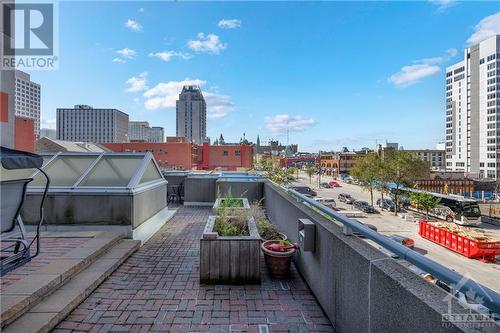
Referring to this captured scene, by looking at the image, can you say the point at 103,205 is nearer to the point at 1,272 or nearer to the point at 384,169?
the point at 1,272

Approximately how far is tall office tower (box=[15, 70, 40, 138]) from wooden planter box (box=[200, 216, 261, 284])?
17.7 metres

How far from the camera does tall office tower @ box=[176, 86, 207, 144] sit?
12125 centimetres

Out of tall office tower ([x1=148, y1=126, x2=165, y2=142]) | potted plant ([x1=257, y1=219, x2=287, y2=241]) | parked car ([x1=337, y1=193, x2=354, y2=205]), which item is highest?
tall office tower ([x1=148, y1=126, x2=165, y2=142])

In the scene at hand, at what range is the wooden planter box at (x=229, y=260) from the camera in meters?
3.73

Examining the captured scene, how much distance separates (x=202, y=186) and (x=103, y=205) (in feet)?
16.8

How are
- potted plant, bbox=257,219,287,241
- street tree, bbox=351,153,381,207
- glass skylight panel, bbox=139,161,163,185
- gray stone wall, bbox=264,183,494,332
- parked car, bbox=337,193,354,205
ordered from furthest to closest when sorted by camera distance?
1. parked car, bbox=337,193,354,205
2. street tree, bbox=351,153,381,207
3. glass skylight panel, bbox=139,161,163,185
4. potted plant, bbox=257,219,287,241
5. gray stone wall, bbox=264,183,494,332

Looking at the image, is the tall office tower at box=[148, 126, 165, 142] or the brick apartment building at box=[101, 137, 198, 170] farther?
the tall office tower at box=[148, 126, 165, 142]

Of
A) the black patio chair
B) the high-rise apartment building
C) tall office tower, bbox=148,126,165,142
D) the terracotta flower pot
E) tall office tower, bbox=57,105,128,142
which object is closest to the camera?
the black patio chair

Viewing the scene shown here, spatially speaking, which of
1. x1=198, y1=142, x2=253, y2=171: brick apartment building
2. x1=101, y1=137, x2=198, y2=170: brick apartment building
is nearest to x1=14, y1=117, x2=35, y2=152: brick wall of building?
x1=101, y1=137, x2=198, y2=170: brick apartment building

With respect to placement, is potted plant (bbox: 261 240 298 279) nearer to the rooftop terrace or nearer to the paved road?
the rooftop terrace

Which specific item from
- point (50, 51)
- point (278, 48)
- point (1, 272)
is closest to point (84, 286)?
point (1, 272)

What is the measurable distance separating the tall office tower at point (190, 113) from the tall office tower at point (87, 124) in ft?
86.8

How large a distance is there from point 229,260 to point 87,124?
118 m

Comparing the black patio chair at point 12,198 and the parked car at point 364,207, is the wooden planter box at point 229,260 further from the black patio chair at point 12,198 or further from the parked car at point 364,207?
the parked car at point 364,207
